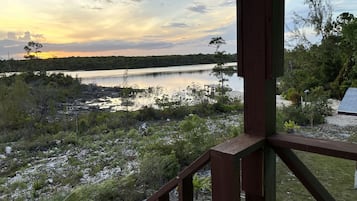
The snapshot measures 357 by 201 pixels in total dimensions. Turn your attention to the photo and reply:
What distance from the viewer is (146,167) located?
384 centimetres

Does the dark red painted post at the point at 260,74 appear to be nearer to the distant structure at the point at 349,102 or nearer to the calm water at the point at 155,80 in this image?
the distant structure at the point at 349,102

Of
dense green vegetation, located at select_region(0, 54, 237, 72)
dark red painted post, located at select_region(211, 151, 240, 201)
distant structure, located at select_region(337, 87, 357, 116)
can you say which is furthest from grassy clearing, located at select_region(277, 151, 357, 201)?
dark red painted post, located at select_region(211, 151, 240, 201)

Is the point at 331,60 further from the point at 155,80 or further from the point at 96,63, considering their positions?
the point at 96,63

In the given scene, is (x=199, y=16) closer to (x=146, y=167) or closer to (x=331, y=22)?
(x=331, y=22)

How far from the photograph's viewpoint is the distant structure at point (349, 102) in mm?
2537

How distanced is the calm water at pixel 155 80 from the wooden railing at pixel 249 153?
2136 mm

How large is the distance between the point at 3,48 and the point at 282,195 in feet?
9.94

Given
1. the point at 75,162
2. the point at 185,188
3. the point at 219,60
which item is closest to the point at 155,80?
the point at 219,60

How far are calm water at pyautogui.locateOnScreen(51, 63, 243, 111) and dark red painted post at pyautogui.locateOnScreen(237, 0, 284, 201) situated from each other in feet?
6.96

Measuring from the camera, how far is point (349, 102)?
8.97 feet

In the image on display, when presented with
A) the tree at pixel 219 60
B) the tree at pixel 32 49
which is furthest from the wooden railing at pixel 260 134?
the tree at pixel 219 60

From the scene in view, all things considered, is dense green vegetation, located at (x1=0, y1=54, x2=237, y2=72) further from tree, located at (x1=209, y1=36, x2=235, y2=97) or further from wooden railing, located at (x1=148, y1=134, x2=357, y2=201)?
wooden railing, located at (x1=148, y1=134, x2=357, y2=201)

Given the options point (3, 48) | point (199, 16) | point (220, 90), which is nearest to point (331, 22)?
point (199, 16)

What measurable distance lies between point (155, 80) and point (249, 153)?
9.82 ft
